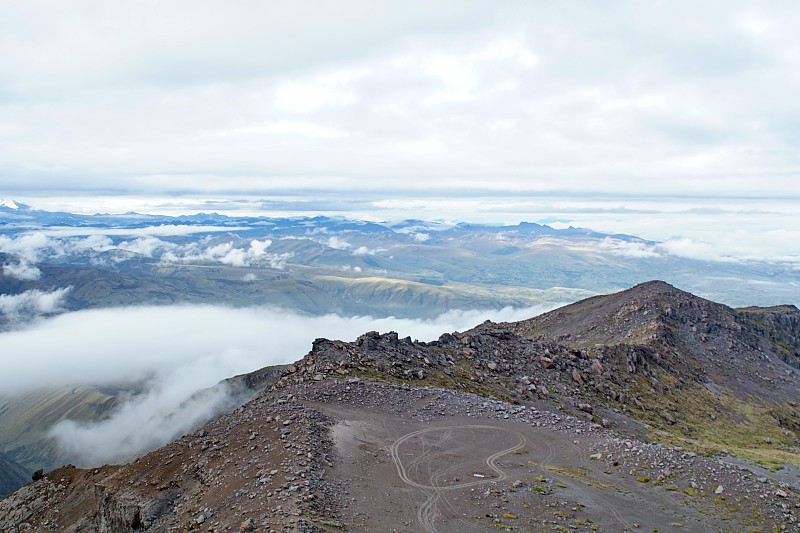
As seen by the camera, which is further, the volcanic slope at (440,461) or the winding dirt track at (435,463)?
the winding dirt track at (435,463)

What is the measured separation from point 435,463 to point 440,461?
2.65ft

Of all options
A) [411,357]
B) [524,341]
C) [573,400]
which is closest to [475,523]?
[411,357]

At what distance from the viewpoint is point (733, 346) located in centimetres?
12525

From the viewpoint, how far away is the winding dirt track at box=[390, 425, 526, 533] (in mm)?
34250

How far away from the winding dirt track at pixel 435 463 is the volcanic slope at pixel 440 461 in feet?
0.52

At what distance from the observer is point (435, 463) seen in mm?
41531

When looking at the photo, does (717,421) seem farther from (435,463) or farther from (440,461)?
(435,463)

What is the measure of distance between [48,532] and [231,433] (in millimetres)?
28385

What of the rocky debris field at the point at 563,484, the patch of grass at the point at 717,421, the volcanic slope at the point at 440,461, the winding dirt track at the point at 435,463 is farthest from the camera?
the patch of grass at the point at 717,421

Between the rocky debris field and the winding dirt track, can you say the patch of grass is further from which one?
the winding dirt track

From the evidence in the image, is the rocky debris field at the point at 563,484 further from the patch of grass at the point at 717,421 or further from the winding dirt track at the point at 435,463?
the patch of grass at the point at 717,421

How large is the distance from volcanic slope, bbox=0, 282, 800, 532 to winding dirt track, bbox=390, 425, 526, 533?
16 cm

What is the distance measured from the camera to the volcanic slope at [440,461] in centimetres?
3359

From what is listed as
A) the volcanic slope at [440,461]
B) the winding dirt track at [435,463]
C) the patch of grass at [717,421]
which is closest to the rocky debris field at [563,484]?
the volcanic slope at [440,461]
